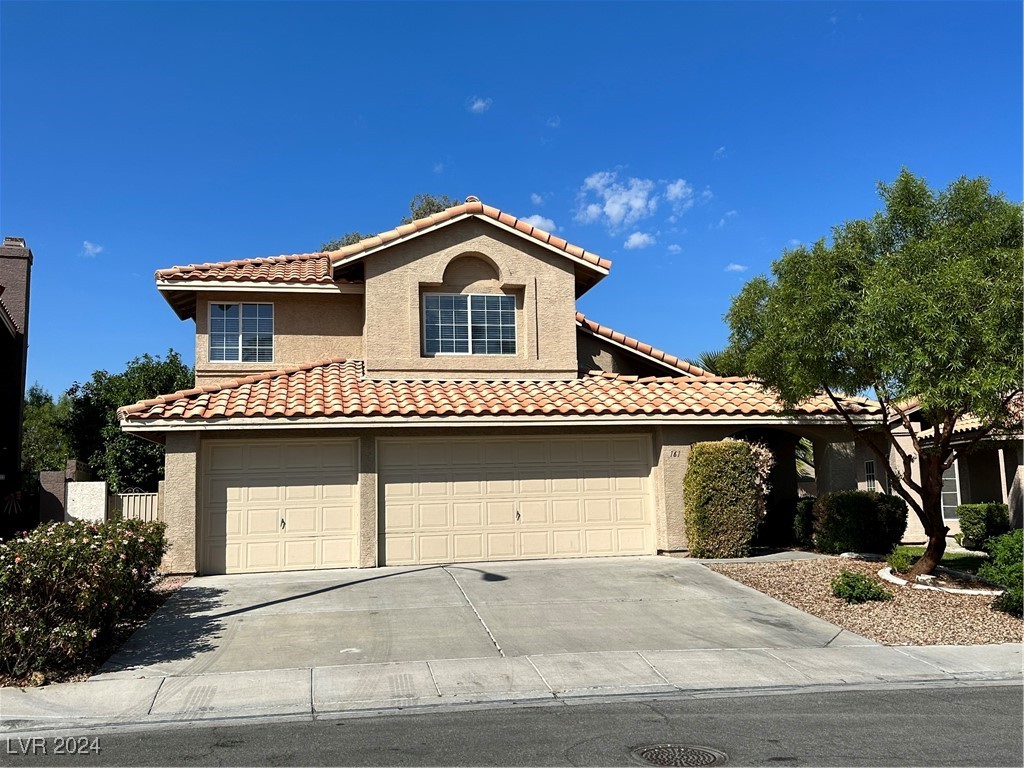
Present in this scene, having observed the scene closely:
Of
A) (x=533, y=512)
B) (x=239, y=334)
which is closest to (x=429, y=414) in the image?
(x=533, y=512)

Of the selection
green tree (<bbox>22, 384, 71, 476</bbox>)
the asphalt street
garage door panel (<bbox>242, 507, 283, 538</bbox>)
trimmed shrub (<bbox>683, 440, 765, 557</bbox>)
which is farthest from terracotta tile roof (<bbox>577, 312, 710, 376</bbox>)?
green tree (<bbox>22, 384, 71, 476</bbox>)

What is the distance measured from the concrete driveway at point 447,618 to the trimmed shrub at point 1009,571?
7.79ft

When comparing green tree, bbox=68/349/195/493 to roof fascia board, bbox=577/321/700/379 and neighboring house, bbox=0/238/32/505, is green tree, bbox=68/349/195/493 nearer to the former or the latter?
neighboring house, bbox=0/238/32/505

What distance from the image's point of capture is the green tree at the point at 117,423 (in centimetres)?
2505

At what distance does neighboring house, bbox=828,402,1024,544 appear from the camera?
1914 centimetres

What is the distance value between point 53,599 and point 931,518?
1171cm

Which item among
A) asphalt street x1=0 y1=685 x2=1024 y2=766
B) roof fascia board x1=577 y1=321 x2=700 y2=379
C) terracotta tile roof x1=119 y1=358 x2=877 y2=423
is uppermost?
roof fascia board x1=577 y1=321 x2=700 y2=379

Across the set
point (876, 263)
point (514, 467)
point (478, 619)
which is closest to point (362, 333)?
point (514, 467)

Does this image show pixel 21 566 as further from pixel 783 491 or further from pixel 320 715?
pixel 783 491

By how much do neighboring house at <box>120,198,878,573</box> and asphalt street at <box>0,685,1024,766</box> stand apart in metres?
7.81

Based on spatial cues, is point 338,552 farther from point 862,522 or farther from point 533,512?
point 862,522

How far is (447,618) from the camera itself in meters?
10.7

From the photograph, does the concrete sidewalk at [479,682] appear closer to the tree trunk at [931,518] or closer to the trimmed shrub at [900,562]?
the tree trunk at [931,518]

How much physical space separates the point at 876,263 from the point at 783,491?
725 centimetres
